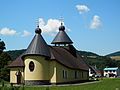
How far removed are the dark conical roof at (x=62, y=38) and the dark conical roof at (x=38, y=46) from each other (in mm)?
10344

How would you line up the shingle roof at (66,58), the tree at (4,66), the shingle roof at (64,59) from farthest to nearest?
the tree at (4,66)
the shingle roof at (66,58)
the shingle roof at (64,59)

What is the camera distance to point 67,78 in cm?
5397

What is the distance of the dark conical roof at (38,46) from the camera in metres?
48.2

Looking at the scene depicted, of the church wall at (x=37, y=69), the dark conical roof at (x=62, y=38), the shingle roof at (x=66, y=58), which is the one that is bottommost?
the church wall at (x=37, y=69)

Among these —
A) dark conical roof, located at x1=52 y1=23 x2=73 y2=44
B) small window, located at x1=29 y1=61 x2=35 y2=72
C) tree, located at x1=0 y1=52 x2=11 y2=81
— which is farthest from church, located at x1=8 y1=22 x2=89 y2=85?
tree, located at x1=0 y1=52 x2=11 y2=81

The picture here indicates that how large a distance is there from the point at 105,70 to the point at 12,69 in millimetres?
103264

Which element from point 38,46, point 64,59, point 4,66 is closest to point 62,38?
point 64,59

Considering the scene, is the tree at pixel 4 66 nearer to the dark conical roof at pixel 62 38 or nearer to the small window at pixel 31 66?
the dark conical roof at pixel 62 38

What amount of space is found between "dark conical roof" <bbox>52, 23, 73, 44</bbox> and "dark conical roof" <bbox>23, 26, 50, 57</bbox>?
10.3m

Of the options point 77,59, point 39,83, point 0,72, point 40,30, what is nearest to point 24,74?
point 39,83

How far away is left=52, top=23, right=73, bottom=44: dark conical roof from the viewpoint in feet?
198

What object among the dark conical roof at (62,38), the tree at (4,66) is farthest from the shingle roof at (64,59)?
the tree at (4,66)

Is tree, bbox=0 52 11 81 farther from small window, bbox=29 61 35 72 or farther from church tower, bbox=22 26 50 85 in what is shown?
small window, bbox=29 61 35 72

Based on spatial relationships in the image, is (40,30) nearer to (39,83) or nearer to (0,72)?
(39,83)
